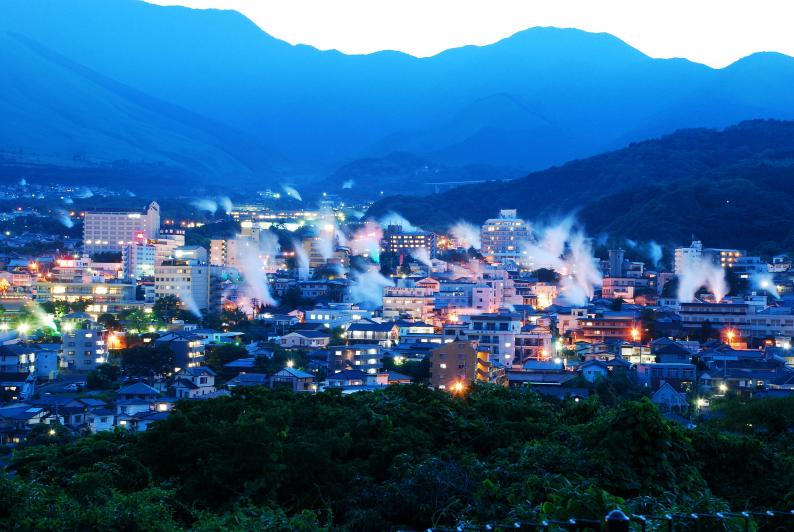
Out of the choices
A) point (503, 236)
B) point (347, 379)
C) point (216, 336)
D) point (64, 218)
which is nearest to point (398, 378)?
point (347, 379)

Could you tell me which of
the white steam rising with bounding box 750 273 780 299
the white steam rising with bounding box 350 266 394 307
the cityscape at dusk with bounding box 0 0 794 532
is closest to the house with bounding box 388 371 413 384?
the cityscape at dusk with bounding box 0 0 794 532

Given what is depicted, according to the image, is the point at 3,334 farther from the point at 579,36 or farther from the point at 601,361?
the point at 579,36

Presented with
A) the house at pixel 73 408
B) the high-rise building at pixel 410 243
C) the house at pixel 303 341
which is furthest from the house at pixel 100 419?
the high-rise building at pixel 410 243

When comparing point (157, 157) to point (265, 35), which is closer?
point (157, 157)

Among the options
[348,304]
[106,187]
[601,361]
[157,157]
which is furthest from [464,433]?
[157,157]

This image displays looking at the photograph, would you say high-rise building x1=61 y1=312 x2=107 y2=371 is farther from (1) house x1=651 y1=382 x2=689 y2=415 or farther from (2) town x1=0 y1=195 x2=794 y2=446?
(1) house x1=651 y1=382 x2=689 y2=415

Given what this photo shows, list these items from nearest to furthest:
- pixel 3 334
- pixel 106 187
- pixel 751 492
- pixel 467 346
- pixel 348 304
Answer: pixel 751 492 → pixel 467 346 → pixel 3 334 → pixel 348 304 → pixel 106 187

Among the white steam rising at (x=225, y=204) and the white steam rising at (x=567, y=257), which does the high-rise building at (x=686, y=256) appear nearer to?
the white steam rising at (x=567, y=257)
